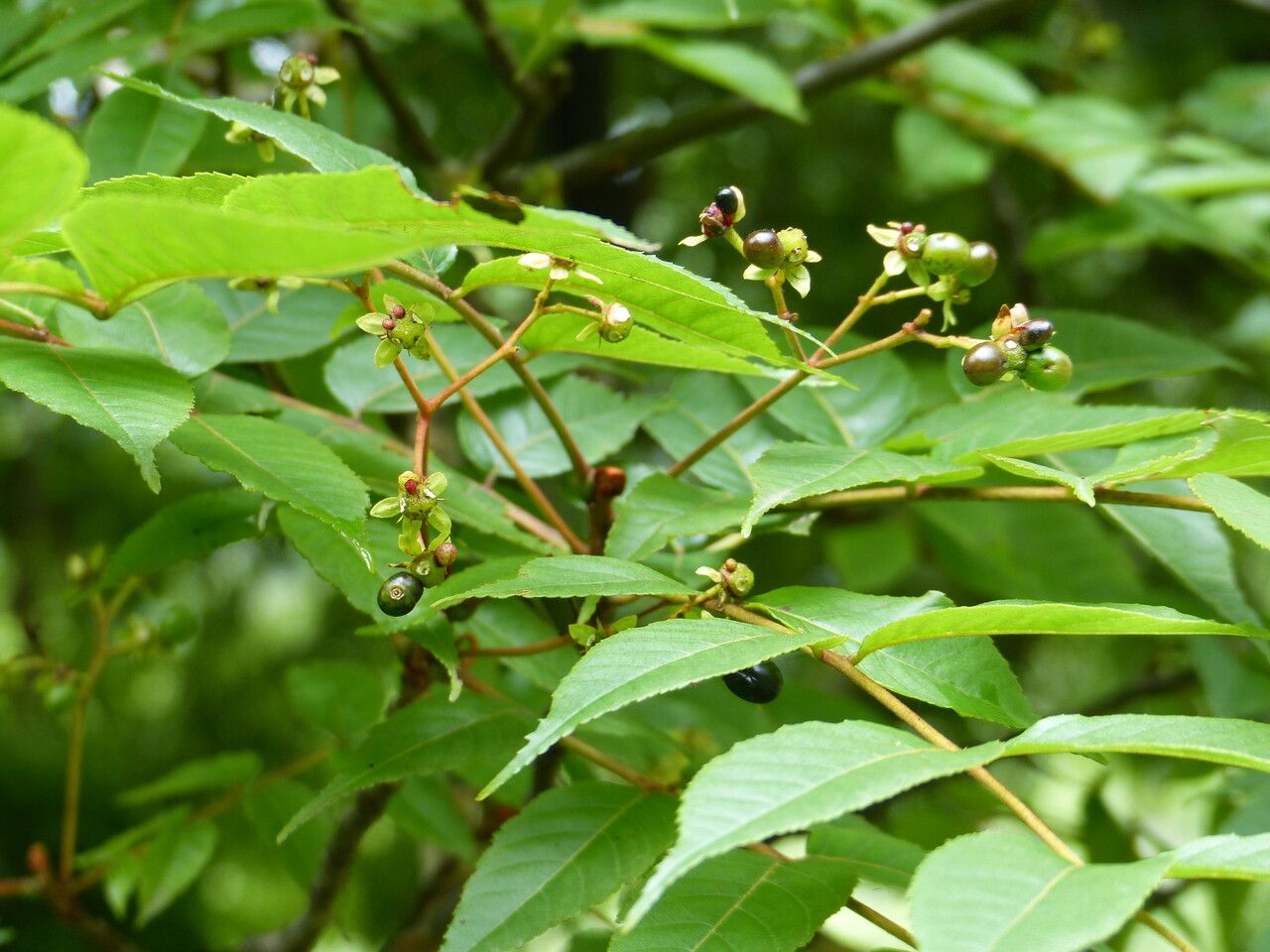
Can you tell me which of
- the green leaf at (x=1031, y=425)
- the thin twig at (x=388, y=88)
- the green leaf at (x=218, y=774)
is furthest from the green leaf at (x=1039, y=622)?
the thin twig at (x=388, y=88)

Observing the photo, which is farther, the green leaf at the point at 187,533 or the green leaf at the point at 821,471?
the green leaf at the point at 187,533

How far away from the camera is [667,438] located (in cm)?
108

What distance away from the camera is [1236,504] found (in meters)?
0.71

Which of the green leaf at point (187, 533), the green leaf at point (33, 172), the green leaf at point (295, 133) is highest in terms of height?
the green leaf at point (33, 172)

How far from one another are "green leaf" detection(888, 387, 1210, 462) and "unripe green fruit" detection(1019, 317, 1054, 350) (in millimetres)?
61

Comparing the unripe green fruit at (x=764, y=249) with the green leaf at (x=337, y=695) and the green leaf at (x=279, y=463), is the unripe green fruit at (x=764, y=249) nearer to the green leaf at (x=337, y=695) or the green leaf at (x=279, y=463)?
the green leaf at (x=279, y=463)

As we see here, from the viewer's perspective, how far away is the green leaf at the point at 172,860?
1236 millimetres

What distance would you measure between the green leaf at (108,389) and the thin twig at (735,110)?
0.95m

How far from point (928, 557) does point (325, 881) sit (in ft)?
4.63

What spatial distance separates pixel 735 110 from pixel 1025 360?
3.06 feet

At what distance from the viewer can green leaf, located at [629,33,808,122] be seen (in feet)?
4.66

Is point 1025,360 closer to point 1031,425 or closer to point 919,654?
point 1031,425

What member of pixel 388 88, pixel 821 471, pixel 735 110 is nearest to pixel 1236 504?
pixel 821 471

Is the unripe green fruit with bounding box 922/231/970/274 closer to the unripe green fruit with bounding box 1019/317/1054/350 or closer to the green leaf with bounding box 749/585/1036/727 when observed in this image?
the unripe green fruit with bounding box 1019/317/1054/350
